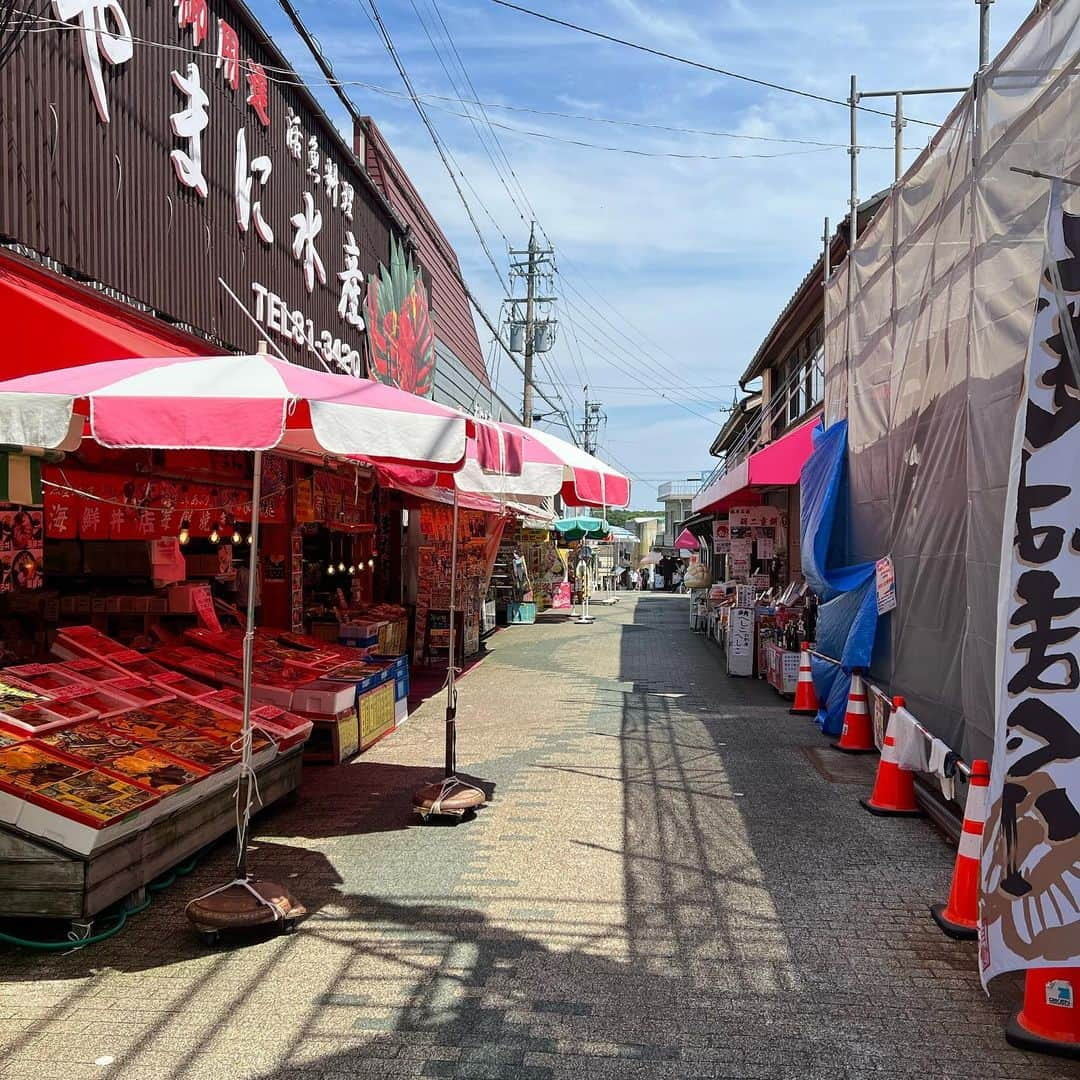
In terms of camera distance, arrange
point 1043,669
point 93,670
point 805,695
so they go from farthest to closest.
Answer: point 805,695 < point 93,670 < point 1043,669

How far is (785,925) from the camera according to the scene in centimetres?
486

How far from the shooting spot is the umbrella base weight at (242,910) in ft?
14.9

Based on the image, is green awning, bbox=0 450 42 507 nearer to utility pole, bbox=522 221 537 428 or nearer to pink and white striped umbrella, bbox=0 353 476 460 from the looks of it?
pink and white striped umbrella, bbox=0 353 476 460

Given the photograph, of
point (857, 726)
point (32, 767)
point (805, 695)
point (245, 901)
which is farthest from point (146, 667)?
point (805, 695)

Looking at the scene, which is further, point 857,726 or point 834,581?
point 834,581

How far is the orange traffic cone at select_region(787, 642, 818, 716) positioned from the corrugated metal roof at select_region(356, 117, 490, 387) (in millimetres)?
10193

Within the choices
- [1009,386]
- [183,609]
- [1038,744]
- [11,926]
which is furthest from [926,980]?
[183,609]

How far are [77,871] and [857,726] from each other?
6976 millimetres

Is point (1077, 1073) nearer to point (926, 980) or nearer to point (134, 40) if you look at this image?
point (926, 980)

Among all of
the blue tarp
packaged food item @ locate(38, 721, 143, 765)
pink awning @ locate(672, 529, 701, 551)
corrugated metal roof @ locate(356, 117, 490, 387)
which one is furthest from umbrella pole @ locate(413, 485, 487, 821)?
pink awning @ locate(672, 529, 701, 551)

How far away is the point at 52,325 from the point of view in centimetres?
568

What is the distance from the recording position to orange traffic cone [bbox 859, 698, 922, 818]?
6828 mm

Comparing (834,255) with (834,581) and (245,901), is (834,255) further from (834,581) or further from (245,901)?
(245,901)

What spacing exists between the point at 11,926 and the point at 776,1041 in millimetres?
3723
